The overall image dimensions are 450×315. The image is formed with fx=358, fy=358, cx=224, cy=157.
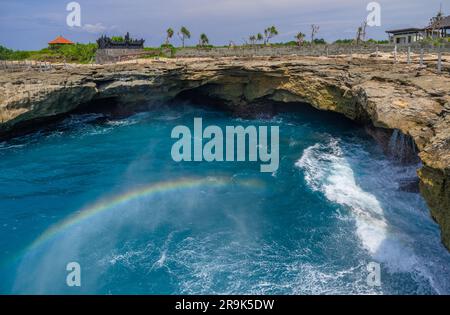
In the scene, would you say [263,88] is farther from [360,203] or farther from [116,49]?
[116,49]

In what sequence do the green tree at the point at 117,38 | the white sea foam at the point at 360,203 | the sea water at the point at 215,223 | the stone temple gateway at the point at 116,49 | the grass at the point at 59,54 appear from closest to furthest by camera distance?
the sea water at the point at 215,223
the white sea foam at the point at 360,203
the stone temple gateway at the point at 116,49
the grass at the point at 59,54
the green tree at the point at 117,38

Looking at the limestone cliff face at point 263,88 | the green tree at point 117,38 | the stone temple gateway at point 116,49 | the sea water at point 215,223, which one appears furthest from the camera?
the green tree at point 117,38

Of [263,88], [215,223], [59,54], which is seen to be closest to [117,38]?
[59,54]

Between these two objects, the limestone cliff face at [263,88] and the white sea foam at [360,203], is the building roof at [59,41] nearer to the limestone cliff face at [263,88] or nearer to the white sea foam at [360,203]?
the limestone cliff face at [263,88]

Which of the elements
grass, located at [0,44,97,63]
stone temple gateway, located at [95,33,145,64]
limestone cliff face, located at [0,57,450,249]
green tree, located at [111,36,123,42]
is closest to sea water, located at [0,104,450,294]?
limestone cliff face, located at [0,57,450,249]

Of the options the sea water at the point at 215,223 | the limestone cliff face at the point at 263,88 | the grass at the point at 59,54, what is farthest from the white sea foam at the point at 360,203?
the grass at the point at 59,54

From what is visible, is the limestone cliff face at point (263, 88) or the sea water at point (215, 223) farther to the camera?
the limestone cliff face at point (263, 88)

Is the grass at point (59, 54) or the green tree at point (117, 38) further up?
the green tree at point (117, 38)
